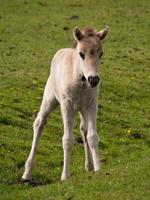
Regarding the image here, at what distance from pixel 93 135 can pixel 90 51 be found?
1587 millimetres

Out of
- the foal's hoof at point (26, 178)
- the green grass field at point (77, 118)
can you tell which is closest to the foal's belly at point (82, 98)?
the green grass field at point (77, 118)

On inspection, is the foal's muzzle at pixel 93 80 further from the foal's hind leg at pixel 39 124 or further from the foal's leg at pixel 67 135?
the foal's hind leg at pixel 39 124

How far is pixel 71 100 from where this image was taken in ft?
39.4

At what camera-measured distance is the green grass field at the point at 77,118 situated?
1145 cm

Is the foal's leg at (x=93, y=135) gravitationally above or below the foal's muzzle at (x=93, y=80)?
below

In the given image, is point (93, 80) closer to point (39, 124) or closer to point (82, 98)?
point (82, 98)

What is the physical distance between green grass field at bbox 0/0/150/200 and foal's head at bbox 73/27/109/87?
183 cm

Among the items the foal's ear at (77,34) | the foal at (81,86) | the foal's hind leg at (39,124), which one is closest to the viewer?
the foal at (81,86)

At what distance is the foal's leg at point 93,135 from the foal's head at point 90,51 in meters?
0.81

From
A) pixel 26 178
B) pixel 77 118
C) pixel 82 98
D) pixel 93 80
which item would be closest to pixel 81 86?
pixel 82 98

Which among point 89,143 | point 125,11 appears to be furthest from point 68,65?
point 125,11

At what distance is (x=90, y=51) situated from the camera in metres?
11.6

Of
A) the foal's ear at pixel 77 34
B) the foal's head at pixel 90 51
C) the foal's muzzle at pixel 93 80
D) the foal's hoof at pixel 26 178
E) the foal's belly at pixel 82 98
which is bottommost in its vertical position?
the foal's hoof at pixel 26 178

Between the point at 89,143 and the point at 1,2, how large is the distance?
3623cm
